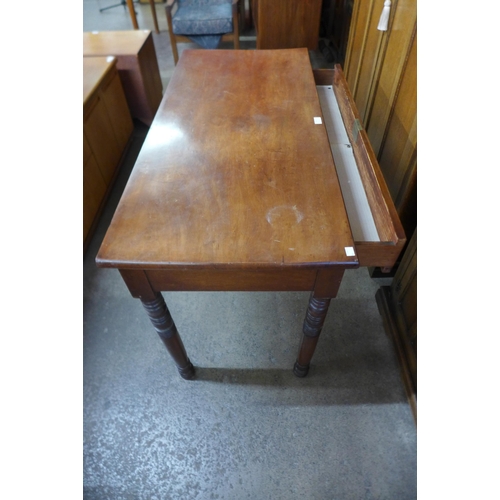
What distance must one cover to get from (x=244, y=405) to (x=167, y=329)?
47 centimetres

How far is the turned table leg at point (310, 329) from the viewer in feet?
3.18

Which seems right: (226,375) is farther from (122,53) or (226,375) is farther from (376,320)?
(122,53)

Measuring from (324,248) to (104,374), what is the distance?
43.0 inches

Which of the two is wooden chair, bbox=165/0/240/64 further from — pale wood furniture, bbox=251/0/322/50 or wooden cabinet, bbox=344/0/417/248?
wooden cabinet, bbox=344/0/417/248

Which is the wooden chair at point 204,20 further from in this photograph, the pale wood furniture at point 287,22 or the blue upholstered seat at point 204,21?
the pale wood furniture at point 287,22

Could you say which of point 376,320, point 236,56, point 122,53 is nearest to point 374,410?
point 376,320

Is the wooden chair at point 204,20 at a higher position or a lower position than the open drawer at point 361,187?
lower

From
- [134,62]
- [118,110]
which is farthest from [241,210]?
[134,62]

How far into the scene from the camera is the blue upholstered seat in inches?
116

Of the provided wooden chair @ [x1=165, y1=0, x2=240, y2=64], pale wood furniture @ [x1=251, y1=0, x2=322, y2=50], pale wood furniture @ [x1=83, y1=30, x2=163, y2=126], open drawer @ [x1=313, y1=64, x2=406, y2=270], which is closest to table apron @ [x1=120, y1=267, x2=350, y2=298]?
open drawer @ [x1=313, y1=64, x2=406, y2=270]

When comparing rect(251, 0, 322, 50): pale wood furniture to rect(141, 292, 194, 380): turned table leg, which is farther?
rect(251, 0, 322, 50): pale wood furniture

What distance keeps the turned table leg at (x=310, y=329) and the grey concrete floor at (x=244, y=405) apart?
0.08m

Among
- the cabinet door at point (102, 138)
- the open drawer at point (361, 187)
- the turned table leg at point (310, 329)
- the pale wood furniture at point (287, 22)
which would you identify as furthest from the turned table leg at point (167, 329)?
the pale wood furniture at point (287, 22)

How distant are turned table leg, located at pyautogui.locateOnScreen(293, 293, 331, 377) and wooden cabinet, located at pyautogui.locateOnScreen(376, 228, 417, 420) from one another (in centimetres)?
38
